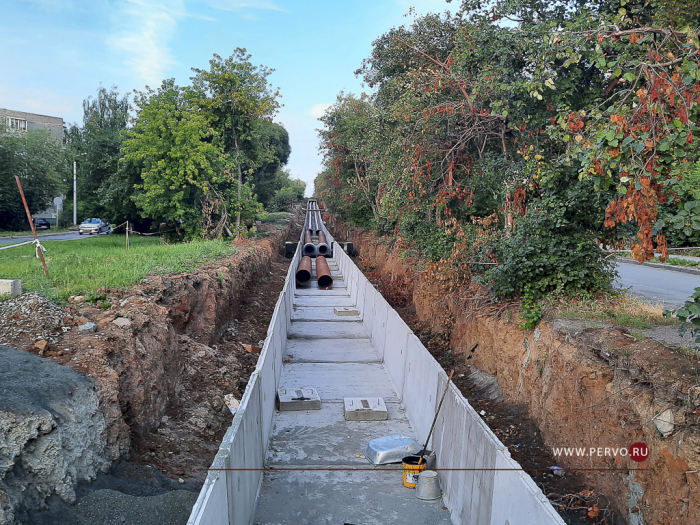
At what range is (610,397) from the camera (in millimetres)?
5547

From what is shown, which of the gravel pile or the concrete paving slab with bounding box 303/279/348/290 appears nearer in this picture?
the gravel pile

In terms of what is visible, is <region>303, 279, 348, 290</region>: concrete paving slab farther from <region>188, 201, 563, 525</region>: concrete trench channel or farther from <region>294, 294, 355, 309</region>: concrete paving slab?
<region>188, 201, 563, 525</region>: concrete trench channel

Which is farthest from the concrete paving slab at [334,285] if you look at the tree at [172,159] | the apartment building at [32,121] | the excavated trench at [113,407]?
the apartment building at [32,121]

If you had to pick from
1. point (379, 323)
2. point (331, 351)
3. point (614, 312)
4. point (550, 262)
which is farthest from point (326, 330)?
point (614, 312)

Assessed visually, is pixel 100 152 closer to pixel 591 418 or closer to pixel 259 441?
pixel 259 441

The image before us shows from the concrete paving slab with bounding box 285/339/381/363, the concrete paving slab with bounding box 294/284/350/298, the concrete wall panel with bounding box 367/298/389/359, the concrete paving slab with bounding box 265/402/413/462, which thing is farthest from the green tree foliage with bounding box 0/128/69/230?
the concrete paving slab with bounding box 265/402/413/462

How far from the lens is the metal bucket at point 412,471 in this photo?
664 centimetres

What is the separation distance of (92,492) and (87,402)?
0.97 meters

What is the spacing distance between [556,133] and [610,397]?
3143mm

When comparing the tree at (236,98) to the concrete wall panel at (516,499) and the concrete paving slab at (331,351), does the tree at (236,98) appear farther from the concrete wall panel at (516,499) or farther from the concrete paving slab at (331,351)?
the concrete wall panel at (516,499)

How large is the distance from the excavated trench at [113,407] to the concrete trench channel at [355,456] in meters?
0.82

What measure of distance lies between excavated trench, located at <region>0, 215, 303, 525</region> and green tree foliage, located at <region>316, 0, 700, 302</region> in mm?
5206

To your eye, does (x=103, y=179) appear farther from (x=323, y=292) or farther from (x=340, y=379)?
(x=340, y=379)

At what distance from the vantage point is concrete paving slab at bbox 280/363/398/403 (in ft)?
33.1
